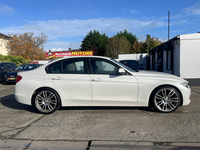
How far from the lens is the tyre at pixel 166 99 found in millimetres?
4973

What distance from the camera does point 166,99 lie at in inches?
197

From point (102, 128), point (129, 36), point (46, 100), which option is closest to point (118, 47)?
point (129, 36)

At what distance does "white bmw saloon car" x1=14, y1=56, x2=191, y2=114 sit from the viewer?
4992 mm

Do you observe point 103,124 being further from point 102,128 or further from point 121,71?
point 121,71

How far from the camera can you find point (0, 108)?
19.9 ft

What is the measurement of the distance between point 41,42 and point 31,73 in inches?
1672

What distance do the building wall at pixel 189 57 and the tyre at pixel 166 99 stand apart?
5.59 meters

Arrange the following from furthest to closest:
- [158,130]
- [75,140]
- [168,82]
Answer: [168,82] < [158,130] < [75,140]

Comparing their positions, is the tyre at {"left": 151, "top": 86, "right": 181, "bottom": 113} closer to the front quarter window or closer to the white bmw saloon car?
the white bmw saloon car

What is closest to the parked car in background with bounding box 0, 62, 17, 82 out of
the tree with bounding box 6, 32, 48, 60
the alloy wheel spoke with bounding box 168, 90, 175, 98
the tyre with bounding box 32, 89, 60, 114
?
the tyre with bounding box 32, 89, 60, 114

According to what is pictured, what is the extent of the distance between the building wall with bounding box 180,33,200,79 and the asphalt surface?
481 centimetres

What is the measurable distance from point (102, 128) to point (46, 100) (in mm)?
1973

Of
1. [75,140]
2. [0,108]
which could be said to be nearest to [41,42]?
[0,108]

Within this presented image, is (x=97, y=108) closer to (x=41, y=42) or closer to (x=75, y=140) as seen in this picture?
(x=75, y=140)
